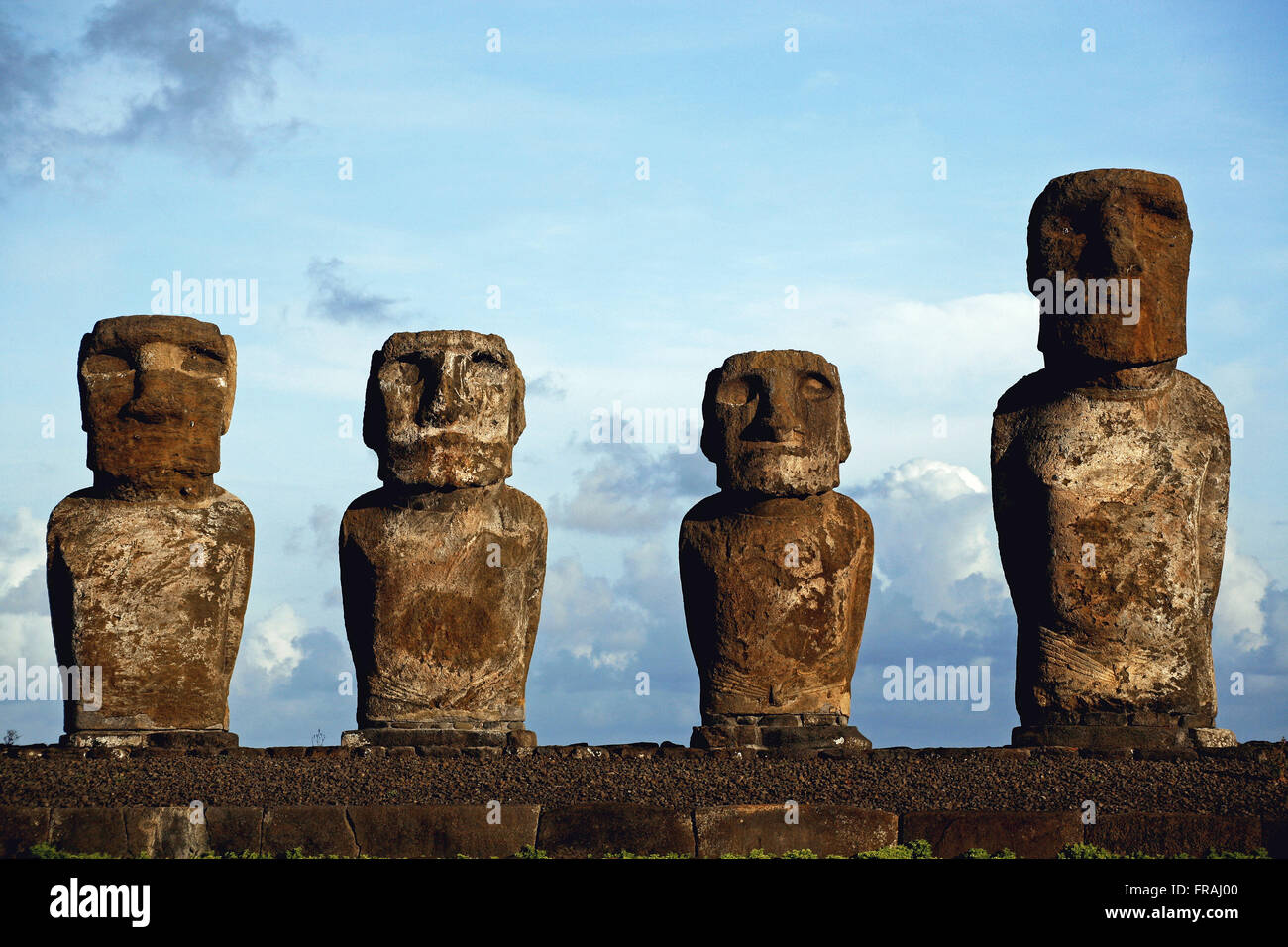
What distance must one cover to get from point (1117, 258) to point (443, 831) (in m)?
6.22

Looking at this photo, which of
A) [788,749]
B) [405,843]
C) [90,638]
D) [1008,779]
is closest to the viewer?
[405,843]

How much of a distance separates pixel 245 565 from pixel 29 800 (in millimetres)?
2769

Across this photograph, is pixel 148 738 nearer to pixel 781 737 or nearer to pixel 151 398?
pixel 151 398

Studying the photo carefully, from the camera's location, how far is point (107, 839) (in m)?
12.6

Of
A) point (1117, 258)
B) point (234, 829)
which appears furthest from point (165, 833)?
point (1117, 258)

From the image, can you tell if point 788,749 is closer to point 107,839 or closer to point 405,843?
point 405,843

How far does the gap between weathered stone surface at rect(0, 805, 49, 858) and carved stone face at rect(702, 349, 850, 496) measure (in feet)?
17.4

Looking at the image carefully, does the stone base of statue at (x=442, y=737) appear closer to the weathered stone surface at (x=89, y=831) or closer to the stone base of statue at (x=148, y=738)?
the stone base of statue at (x=148, y=738)

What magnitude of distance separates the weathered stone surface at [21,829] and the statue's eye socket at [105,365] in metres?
3.93

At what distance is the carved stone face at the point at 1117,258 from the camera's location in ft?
47.4

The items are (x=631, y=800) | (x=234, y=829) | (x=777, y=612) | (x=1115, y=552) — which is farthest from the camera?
(x=777, y=612)

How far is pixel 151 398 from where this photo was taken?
1524 cm

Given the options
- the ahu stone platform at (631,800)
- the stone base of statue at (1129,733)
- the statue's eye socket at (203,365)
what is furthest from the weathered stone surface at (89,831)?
the stone base of statue at (1129,733)
